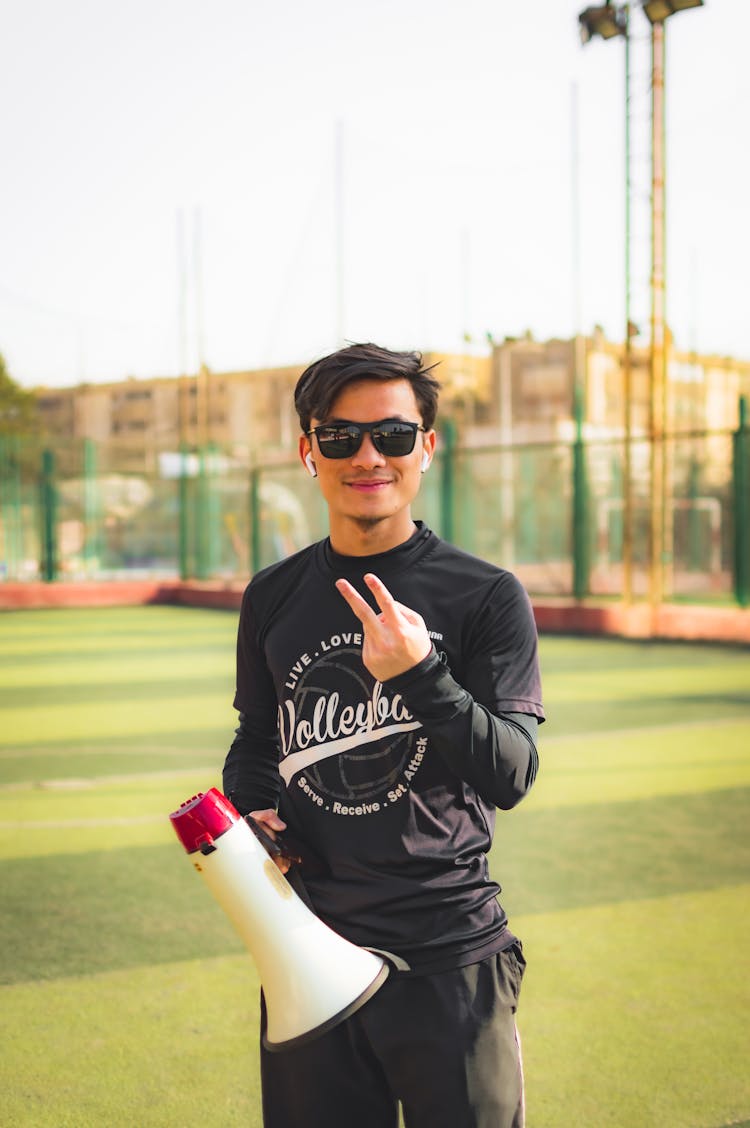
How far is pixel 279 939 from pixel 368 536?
0.68m

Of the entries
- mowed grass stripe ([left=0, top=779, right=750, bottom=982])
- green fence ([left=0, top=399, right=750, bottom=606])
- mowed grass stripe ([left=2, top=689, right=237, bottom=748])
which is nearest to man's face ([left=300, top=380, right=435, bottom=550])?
mowed grass stripe ([left=0, top=779, right=750, bottom=982])

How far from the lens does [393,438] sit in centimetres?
222

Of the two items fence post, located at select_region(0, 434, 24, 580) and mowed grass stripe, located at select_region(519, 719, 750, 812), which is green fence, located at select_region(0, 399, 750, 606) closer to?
fence post, located at select_region(0, 434, 24, 580)

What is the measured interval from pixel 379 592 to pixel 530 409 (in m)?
56.5

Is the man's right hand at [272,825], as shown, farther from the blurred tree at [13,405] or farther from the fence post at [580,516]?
the blurred tree at [13,405]

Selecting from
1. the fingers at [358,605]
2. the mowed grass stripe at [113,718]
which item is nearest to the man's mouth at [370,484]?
the fingers at [358,605]

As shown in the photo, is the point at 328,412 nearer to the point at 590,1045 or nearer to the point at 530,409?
the point at 590,1045

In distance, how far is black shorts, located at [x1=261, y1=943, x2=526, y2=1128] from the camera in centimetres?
205

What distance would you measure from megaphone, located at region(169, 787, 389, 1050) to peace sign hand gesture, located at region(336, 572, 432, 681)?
0.34 meters

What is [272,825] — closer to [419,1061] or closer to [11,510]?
[419,1061]

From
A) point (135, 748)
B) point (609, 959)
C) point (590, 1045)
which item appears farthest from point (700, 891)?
point (135, 748)

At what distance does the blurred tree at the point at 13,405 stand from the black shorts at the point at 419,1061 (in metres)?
52.2

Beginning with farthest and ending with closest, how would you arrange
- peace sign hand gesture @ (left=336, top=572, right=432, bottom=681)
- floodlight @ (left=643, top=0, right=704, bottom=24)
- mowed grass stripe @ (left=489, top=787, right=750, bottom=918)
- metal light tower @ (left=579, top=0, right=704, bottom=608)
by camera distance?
1. metal light tower @ (left=579, top=0, right=704, bottom=608)
2. floodlight @ (left=643, top=0, right=704, bottom=24)
3. mowed grass stripe @ (left=489, top=787, right=750, bottom=918)
4. peace sign hand gesture @ (left=336, top=572, right=432, bottom=681)

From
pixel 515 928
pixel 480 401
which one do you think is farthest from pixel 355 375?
pixel 480 401
